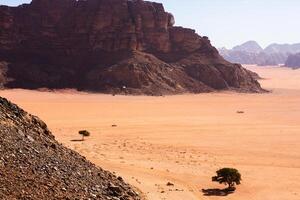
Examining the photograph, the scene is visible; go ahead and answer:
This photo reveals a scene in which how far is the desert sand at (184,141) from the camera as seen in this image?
31.6 m

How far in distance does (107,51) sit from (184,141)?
A: 2984 inches

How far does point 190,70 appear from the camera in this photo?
126750 mm

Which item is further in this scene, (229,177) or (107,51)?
(107,51)

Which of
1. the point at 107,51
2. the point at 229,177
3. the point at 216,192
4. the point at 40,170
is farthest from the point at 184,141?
the point at 107,51

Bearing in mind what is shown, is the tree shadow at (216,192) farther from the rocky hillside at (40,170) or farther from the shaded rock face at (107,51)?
the shaded rock face at (107,51)

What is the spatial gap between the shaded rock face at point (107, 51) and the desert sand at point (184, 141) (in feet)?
49.8

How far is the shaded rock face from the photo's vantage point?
116062 millimetres

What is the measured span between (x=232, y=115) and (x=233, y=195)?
5174cm

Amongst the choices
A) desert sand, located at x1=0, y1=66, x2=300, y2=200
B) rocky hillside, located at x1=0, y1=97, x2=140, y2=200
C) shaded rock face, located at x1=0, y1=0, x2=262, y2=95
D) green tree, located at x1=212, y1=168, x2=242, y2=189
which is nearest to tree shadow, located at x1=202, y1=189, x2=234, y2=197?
desert sand, located at x1=0, y1=66, x2=300, y2=200

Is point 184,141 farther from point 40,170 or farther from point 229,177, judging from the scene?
point 40,170

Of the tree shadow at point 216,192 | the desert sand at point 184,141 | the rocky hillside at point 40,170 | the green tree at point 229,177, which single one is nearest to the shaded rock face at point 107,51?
the desert sand at point 184,141

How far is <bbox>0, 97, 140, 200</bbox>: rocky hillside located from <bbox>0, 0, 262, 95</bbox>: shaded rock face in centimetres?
8661

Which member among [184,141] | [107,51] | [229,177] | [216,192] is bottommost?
[184,141]

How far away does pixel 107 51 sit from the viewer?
123m
